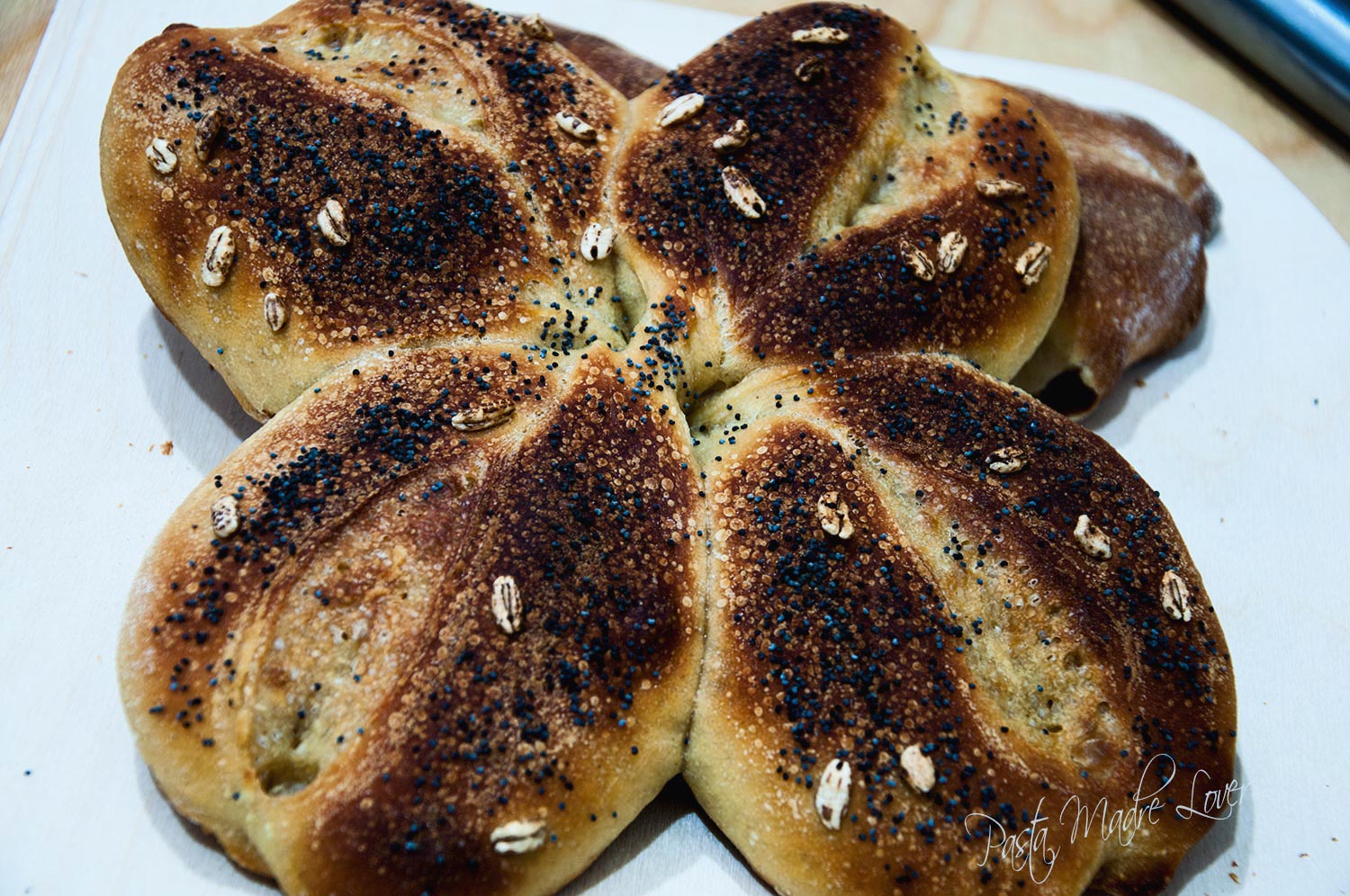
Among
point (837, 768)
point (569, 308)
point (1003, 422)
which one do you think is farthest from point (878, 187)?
point (837, 768)

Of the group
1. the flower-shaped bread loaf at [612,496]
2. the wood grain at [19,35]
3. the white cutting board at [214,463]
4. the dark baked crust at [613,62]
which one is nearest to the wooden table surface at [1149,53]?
the white cutting board at [214,463]

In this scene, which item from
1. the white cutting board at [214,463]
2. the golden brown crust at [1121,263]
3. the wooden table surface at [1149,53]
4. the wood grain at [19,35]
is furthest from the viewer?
the wooden table surface at [1149,53]

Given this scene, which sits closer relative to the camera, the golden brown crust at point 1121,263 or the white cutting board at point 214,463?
the white cutting board at point 214,463

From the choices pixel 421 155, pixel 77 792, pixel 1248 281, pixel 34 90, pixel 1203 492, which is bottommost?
pixel 77 792

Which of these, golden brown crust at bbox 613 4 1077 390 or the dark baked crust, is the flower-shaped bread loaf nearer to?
golden brown crust at bbox 613 4 1077 390

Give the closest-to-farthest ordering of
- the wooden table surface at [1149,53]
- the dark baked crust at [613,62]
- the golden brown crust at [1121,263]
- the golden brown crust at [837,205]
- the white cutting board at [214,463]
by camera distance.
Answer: the white cutting board at [214,463] → the golden brown crust at [837,205] → the golden brown crust at [1121,263] → the dark baked crust at [613,62] → the wooden table surface at [1149,53]

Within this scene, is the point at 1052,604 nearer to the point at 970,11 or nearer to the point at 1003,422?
the point at 1003,422

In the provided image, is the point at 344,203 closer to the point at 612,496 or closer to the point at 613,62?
the point at 612,496

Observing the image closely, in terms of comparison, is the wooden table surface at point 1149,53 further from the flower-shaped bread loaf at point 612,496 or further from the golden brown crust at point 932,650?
the golden brown crust at point 932,650
